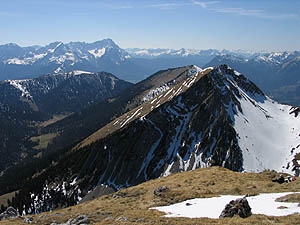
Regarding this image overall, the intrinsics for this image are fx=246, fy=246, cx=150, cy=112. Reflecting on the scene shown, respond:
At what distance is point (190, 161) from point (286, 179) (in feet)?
367

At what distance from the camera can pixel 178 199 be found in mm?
44812

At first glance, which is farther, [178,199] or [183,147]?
[183,147]

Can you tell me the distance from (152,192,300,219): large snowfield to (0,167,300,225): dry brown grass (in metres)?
2.23

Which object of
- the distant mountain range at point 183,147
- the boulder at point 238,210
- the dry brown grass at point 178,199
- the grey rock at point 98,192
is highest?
the boulder at point 238,210

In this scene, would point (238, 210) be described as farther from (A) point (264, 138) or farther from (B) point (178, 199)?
(A) point (264, 138)

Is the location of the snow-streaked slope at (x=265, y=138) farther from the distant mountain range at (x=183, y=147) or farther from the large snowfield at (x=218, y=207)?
the large snowfield at (x=218, y=207)

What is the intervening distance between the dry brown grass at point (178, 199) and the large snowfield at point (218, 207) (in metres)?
2.23

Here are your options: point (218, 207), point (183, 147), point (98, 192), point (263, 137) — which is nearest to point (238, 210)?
point (218, 207)

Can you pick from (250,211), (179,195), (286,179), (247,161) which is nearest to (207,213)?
(250,211)

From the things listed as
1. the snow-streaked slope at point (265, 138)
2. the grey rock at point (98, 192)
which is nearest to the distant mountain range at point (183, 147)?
the snow-streaked slope at point (265, 138)

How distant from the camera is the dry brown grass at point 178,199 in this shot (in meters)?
28.9

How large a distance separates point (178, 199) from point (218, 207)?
1057 cm

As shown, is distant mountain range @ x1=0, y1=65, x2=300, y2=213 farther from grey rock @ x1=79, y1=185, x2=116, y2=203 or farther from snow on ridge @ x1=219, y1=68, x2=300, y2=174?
grey rock @ x1=79, y1=185, x2=116, y2=203

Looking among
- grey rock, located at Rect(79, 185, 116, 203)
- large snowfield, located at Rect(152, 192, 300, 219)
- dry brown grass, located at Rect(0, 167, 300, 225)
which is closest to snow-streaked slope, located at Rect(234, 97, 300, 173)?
grey rock, located at Rect(79, 185, 116, 203)
